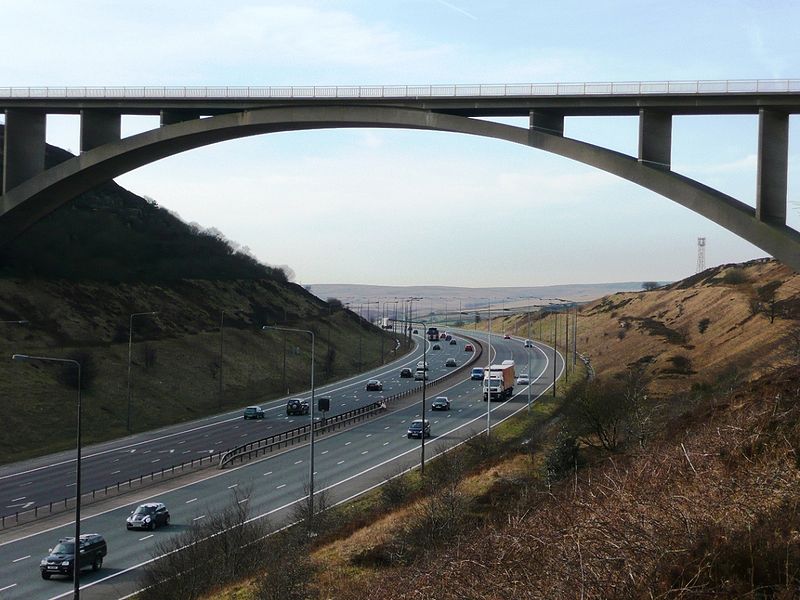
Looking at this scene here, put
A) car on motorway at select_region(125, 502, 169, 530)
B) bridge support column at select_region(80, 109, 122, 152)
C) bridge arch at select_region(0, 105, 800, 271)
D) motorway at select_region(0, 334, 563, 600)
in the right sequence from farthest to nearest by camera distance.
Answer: bridge support column at select_region(80, 109, 122, 152), car on motorway at select_region(125, 502, 169, 530), bridge arch at select_region(0, 105, 800, 271), motorway at select_region(0, 334, 563, 600)

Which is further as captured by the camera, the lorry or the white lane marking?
the lorry

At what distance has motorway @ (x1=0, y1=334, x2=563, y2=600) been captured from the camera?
2753 cm

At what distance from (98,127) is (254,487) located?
77.2 feet

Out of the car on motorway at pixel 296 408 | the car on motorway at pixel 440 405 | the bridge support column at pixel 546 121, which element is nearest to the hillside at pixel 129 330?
the car on motorway at pixel 296 408

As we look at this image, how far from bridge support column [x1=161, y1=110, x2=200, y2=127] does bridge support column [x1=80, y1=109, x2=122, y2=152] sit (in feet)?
14.1

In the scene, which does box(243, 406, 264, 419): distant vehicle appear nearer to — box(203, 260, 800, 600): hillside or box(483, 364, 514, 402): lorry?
box(483, 364, 514, 402): lorry

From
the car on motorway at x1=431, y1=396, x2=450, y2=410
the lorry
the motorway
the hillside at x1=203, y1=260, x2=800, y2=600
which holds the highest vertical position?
the hillside at x1=203, y1=260, x2=800, y2=600

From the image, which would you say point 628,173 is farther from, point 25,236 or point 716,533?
point 25,236

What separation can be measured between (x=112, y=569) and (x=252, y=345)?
60771 mm

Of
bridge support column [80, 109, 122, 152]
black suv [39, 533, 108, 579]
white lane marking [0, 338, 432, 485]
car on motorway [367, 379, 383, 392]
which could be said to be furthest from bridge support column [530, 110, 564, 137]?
car on motorway [367, 379, 383, 392]

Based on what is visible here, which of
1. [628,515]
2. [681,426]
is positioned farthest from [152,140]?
[628,515]

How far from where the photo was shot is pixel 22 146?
179 feet

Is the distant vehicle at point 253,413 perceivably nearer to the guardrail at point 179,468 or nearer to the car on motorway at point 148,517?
the guardrail at point 179,468

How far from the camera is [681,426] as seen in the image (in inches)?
869
